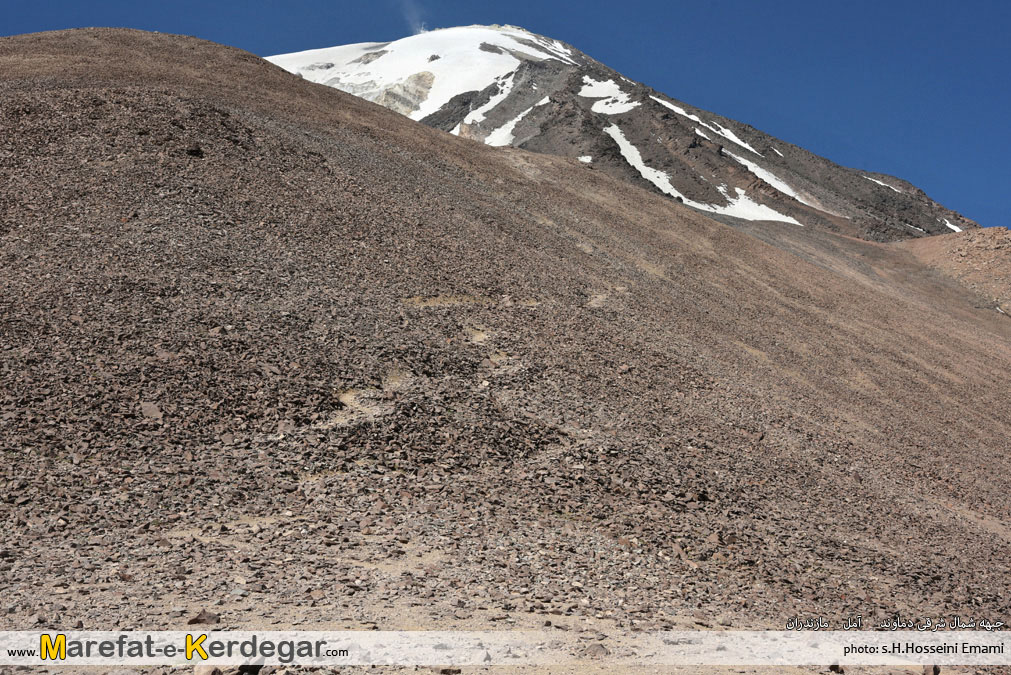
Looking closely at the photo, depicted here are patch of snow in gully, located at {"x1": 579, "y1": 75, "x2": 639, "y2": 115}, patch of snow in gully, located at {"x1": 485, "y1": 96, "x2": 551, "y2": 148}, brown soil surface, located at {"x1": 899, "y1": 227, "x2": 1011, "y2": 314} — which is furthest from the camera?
patch of snow in gully, located at {"x1": 579, "y1": 75, "x2": 639, "y2": 115}

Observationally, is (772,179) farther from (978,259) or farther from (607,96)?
(978,259)

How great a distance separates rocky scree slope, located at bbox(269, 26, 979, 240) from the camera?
174ft

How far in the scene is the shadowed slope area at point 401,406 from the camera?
770 centimetres

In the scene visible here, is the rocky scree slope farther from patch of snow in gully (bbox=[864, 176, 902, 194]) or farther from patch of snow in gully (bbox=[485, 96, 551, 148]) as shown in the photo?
patch of snow in gully (bbox=[864, 176, 902, 194])

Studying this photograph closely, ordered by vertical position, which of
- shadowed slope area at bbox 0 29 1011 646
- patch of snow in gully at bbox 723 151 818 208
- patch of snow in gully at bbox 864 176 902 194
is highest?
patch of snow in gully at bbox 864 176 902 194

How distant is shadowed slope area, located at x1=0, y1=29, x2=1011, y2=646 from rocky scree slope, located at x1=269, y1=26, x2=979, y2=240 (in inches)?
1152

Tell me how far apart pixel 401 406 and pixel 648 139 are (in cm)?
5311

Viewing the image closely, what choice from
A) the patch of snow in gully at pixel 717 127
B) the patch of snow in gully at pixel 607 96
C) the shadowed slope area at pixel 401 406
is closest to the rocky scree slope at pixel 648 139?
the patch of snow in gully at pixel 607 96

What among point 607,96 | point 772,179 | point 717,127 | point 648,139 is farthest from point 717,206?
point 717,127

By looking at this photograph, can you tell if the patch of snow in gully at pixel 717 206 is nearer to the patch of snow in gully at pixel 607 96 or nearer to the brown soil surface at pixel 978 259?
the brown soil surface at pixel 978 259

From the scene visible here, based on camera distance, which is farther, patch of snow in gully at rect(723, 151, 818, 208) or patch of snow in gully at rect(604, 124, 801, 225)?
patch of snow in gully at rect(723, 151, 818, 208)

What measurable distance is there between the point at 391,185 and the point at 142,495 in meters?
13.9

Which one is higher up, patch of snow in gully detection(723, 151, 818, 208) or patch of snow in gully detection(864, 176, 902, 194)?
patch of snow in gully detection(864, 176, 902, 194)

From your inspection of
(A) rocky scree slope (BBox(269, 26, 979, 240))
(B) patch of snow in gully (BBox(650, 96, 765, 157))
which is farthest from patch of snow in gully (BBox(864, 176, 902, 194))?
(B) patch of snow in gully (BBox(650, 96, 765, 157))
